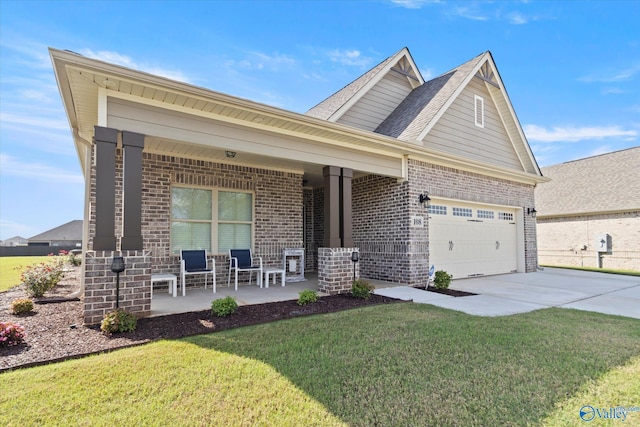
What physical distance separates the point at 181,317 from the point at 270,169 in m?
4.86

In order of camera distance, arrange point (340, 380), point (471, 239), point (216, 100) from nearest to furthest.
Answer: point (340, 380) → point (216, 100) → point (471, 239)

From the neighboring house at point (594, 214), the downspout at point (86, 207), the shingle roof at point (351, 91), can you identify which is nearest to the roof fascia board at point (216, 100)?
the downspout at point (86, 207)

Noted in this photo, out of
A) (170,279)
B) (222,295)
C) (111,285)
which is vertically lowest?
(222,295)

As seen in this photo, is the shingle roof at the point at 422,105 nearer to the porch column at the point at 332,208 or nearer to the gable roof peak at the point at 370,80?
the gable roof peak at the point at 370,80

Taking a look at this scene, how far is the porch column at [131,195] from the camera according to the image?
192 inches

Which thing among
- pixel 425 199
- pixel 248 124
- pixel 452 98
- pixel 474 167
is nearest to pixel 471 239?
pixel 474 167

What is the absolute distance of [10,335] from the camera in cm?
374

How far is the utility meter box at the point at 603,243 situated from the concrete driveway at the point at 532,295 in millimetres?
7801

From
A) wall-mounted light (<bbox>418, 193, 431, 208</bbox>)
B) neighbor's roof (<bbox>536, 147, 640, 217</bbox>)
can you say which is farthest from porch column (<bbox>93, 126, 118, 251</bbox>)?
neighbor's roof (<bbox>536, 147, 640, 217</bbox>)

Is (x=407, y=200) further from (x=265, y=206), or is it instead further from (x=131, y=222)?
(x=131, y=222)

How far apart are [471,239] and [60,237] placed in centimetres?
5485

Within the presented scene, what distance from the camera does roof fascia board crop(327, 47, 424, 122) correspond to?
985cm

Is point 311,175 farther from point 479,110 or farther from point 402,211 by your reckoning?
point 479,110

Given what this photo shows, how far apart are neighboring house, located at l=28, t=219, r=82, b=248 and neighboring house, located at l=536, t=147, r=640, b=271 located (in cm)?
5356
